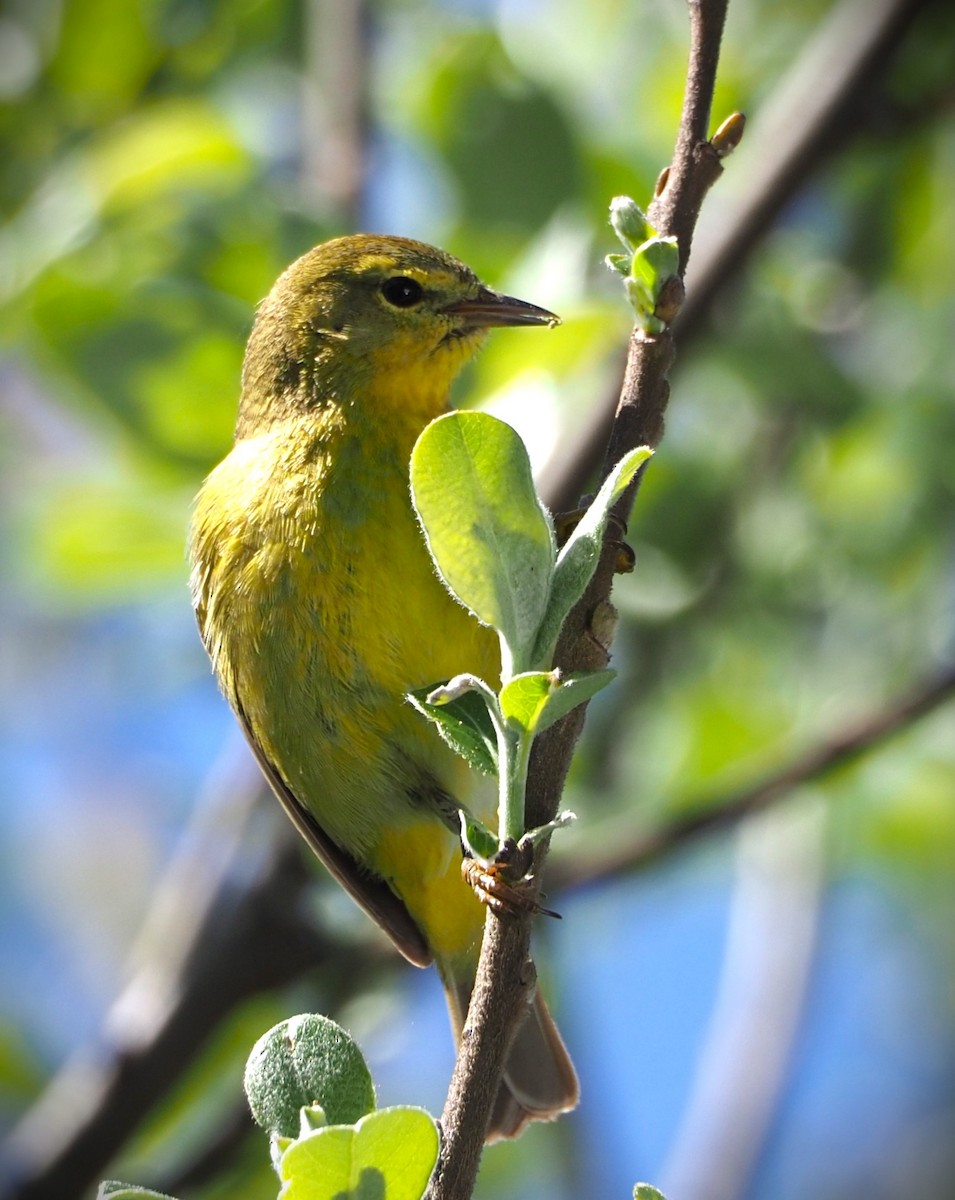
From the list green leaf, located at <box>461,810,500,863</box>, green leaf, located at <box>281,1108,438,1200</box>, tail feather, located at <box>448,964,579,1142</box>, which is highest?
green leaf, located at <box>461,810,500,863</box>

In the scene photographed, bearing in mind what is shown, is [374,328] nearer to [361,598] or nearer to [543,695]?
[361,598]

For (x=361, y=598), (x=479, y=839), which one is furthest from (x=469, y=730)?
(x=361, y=598)

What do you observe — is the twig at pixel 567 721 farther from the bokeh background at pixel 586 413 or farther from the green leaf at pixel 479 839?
the bokeh background at pixel 586 413

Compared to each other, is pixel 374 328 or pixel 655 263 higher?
pixel 374 328

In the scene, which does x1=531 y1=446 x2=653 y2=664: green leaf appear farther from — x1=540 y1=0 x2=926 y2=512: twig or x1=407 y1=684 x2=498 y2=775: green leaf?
x1=540 y1=0 x2=926 y2=512: twig

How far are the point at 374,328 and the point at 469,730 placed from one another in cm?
209

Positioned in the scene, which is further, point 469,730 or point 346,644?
point 346,644

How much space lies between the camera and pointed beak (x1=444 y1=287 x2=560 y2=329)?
3342 mm

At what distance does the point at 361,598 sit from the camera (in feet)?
10.1

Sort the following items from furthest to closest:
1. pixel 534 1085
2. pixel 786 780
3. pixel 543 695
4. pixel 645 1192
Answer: pixel 786 780, pixel 534 1085, pixel 543 695, pixel 645 1192

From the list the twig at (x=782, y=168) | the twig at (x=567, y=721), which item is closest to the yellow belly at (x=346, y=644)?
the twig at (x=782, y=168)

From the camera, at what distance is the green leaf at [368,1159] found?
4.62 ft

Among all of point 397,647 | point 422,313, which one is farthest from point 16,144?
point 397,647

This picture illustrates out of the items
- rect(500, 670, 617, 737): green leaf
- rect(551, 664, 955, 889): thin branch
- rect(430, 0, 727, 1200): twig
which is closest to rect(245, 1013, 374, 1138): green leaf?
rect(430, 0, 727, 1200): twig
